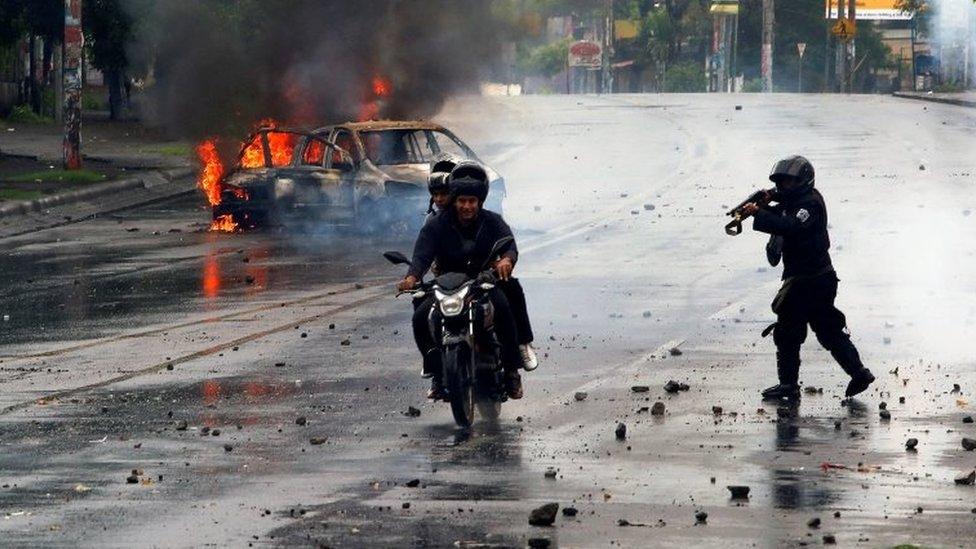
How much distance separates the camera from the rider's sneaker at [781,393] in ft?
41.8

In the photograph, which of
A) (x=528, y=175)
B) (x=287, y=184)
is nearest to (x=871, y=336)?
(x=287, y=184)

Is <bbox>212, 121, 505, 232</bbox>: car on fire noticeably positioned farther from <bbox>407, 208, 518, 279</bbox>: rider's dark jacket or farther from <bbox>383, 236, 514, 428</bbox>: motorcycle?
<bbox>383, 236, 514, 428</bbox>: motorcycle

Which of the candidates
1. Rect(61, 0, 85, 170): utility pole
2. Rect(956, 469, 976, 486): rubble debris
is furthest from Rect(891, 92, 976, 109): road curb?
Rect(956, 469, 976, 486): rubble debris

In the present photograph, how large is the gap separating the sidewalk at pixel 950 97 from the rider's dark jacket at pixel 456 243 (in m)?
45.3

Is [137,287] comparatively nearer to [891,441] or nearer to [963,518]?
[891,441]

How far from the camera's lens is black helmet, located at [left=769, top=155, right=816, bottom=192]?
42.5ft

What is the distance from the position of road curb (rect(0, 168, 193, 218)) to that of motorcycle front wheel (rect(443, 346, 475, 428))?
18.3m

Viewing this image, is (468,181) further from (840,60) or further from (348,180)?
(840,60)

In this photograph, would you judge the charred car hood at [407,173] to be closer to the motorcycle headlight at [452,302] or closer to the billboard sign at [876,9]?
the motorcycle headlight at [452,302]

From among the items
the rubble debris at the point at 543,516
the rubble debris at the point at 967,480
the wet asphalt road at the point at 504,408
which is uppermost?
the rubble debris at the point at 543,516

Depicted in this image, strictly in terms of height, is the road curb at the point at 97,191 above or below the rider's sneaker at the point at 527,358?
below

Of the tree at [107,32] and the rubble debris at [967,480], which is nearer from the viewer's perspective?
the rubble debris at [967,480]

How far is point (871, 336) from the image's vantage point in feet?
52.2

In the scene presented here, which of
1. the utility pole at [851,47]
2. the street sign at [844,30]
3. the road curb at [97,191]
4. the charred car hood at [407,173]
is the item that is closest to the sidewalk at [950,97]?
the street sign at [844,30]
